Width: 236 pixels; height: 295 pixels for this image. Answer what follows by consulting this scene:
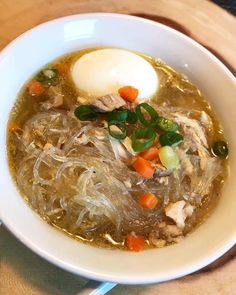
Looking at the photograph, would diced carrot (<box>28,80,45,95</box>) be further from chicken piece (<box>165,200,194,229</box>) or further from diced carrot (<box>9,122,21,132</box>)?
chicken piece (<box>165,200,194,229</box>)

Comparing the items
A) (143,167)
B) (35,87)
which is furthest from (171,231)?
(35,87)

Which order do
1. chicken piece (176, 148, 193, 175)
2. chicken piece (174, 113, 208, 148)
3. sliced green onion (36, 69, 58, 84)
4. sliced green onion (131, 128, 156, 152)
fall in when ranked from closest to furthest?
sliced green onion (131, 128, 156, 152), chicken piece (176, 148, 193, 175), chicken piece (174, 113, 208, 148), sliced green onion (36, 69, 58, 84)

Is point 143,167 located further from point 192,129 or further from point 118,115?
point 192,129

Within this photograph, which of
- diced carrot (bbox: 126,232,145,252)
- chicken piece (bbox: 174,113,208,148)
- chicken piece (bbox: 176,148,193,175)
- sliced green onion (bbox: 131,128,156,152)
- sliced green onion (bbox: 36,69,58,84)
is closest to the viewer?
diced carrot (bbox: 126,232,145,252)

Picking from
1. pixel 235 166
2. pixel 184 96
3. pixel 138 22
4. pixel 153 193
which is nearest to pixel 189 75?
pixel 184 96

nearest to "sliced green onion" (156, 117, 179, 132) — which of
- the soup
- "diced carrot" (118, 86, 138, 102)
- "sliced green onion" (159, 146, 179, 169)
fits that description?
the soup

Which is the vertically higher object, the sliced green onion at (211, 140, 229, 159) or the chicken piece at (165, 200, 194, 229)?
the sliced green onion at (211, 140, 229, 159)
